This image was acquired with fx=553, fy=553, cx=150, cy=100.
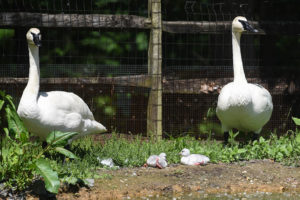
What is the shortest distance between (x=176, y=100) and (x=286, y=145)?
2009mm

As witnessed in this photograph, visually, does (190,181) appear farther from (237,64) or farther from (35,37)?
(35,37)

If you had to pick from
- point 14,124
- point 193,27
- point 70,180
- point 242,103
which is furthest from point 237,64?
point 14,124

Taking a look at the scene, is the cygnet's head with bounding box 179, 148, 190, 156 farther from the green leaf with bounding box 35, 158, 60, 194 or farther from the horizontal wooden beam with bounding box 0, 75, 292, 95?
the green leaf with bounding box 35, 158, 60, 194

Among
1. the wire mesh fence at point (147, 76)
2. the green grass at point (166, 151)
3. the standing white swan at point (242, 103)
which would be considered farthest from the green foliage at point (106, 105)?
the standing white swan at point (242, 103)

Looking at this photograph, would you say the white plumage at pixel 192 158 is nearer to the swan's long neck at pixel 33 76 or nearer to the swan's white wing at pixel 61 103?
the swan's white wing at pixel 61 103

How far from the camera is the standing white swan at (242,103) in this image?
23.9 feet

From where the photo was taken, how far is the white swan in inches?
256

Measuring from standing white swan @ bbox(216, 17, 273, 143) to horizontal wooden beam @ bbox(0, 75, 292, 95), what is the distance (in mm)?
915

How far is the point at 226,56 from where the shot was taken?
32.6 feet

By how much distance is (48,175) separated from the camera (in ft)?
17.4

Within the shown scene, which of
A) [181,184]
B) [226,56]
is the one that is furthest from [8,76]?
[226,56]

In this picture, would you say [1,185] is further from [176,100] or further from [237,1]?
[237,1]

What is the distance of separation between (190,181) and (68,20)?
319 centimetres

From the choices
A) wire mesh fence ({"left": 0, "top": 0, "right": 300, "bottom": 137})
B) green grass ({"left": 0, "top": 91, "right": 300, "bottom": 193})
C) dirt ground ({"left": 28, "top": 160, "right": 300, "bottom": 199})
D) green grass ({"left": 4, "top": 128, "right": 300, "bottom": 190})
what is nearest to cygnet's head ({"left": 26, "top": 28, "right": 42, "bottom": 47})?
green grass ({"left": 0, "top": 91, "right": 300, "bottom": 193})
